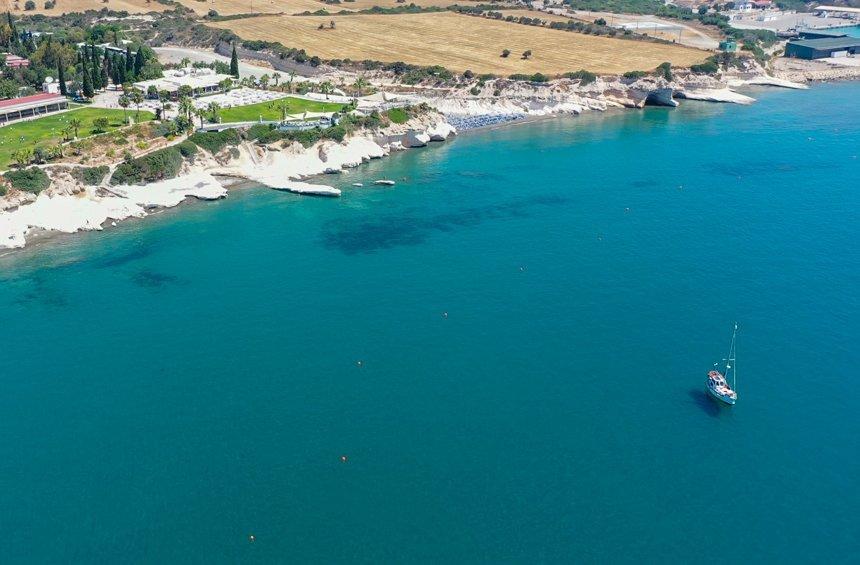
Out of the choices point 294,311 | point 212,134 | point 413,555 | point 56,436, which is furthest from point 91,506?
point 212,134

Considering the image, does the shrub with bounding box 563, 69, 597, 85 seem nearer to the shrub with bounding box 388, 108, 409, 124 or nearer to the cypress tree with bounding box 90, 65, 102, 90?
the shrub with bounding box 388, 108, 409, 124

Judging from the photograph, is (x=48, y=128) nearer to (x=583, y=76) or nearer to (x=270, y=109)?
(x=270, y=109)

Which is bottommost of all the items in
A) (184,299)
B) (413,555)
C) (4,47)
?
(413,555)

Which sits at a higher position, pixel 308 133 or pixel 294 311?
pixel 308 133

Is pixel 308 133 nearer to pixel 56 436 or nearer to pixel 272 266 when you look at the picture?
pixel 272 266

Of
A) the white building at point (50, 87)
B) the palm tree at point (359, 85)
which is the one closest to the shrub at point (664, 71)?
the palm tree at point (359, 85)
